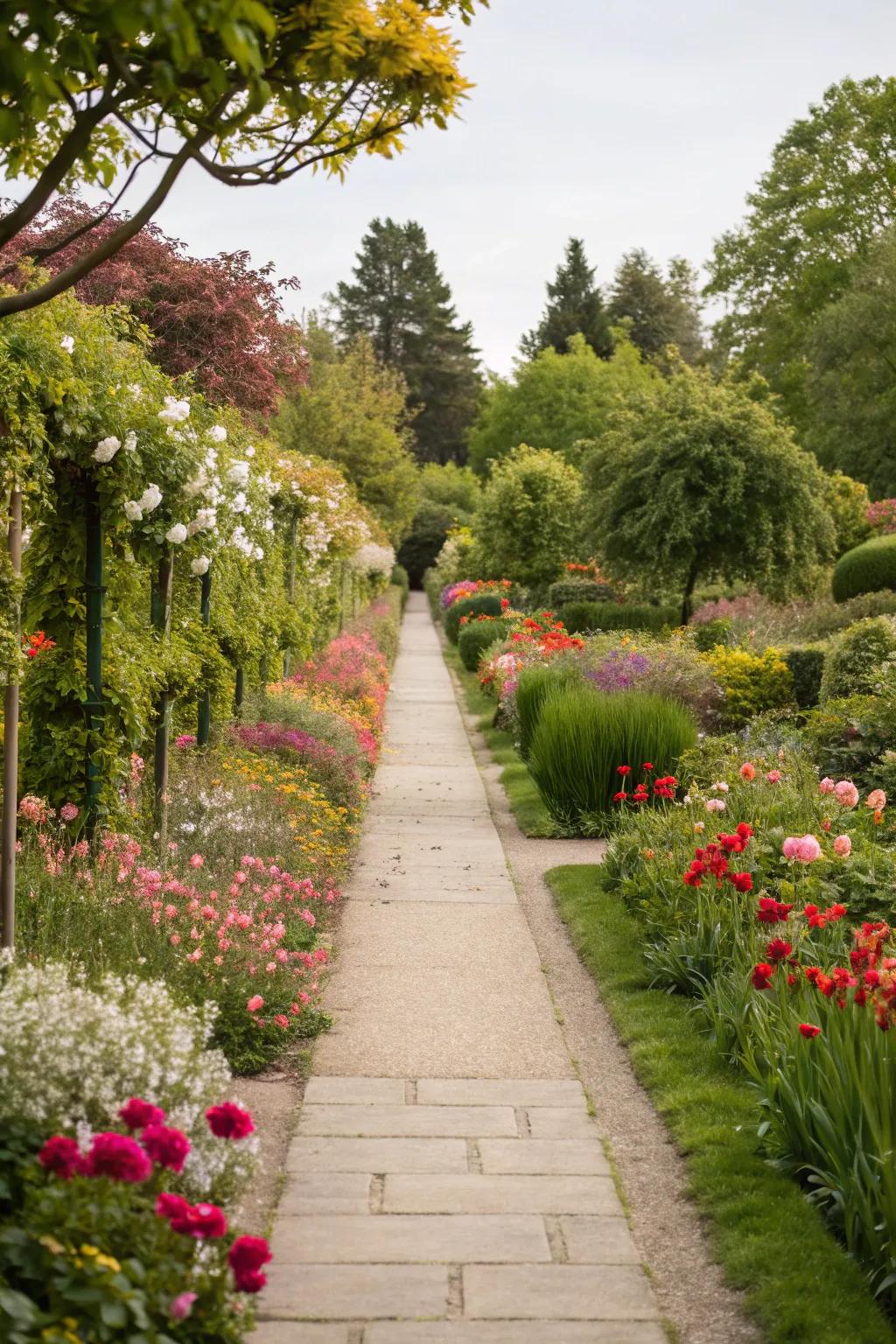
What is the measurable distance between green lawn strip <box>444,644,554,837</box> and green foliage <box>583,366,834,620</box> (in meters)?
3.26

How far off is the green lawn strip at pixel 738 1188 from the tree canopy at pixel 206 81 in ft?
10.6

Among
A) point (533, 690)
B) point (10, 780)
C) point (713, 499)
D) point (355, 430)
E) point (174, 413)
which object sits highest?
point (355, 430)

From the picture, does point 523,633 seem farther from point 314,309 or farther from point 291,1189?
point 314,309

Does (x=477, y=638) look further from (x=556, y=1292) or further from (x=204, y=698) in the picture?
(x=556, y=1292)

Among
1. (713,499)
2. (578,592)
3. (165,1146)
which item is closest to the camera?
(165,1146)

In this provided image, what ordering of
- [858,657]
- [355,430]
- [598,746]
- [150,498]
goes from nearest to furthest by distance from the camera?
1. [150,498]
2. [598,746]
3. [858,657]
4. [355,430]

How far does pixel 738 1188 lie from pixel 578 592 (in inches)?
831

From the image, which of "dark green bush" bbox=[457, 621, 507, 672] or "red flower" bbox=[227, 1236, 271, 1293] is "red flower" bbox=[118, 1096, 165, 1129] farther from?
"dark green bush" bbox=[457, 621, 507, 672]

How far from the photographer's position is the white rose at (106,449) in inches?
236

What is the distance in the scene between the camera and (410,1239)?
363cm

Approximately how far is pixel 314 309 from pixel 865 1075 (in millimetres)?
40314

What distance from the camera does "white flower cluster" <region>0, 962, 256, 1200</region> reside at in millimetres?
3184

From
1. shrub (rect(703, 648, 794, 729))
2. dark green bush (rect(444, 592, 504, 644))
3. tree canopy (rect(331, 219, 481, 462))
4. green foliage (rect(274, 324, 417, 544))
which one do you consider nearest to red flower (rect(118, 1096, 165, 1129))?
shrub (rect(703, 648, 794, 729))

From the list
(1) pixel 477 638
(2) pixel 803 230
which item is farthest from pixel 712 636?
(2) pixel 803 230
